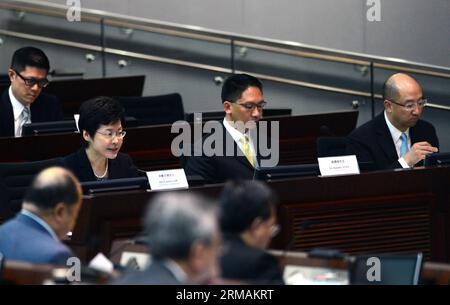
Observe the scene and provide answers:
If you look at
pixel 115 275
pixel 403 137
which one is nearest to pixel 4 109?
pixel 403 137

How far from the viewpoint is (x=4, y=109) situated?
8.81 m

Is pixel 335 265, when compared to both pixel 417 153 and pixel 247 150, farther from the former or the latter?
pixel 417 153

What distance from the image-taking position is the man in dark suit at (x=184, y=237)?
3.59 metres

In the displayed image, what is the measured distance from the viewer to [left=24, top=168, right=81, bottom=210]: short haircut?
4.73 m

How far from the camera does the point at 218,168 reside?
286 inches

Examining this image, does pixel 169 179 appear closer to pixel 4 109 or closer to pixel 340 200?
pixel 340 200

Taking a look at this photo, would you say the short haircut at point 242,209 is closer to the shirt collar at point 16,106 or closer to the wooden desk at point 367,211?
the wooden desk at point 367,211

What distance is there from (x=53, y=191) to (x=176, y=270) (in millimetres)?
1141

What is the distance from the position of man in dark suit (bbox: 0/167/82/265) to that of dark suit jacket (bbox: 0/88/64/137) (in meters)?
4.05

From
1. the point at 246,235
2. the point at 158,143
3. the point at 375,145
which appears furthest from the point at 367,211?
the point at 246,235

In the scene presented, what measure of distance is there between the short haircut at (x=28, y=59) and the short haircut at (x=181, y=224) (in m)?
5.23

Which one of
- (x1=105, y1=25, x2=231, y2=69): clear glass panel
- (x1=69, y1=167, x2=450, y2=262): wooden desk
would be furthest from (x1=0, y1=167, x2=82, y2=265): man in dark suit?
(x1=105, y1=25, x2=231, y2=69): clear glass panel

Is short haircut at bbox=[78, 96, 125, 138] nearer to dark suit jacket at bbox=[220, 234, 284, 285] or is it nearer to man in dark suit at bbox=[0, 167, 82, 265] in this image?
man in dark suit at bbox=[0, 167, 82, 265]
